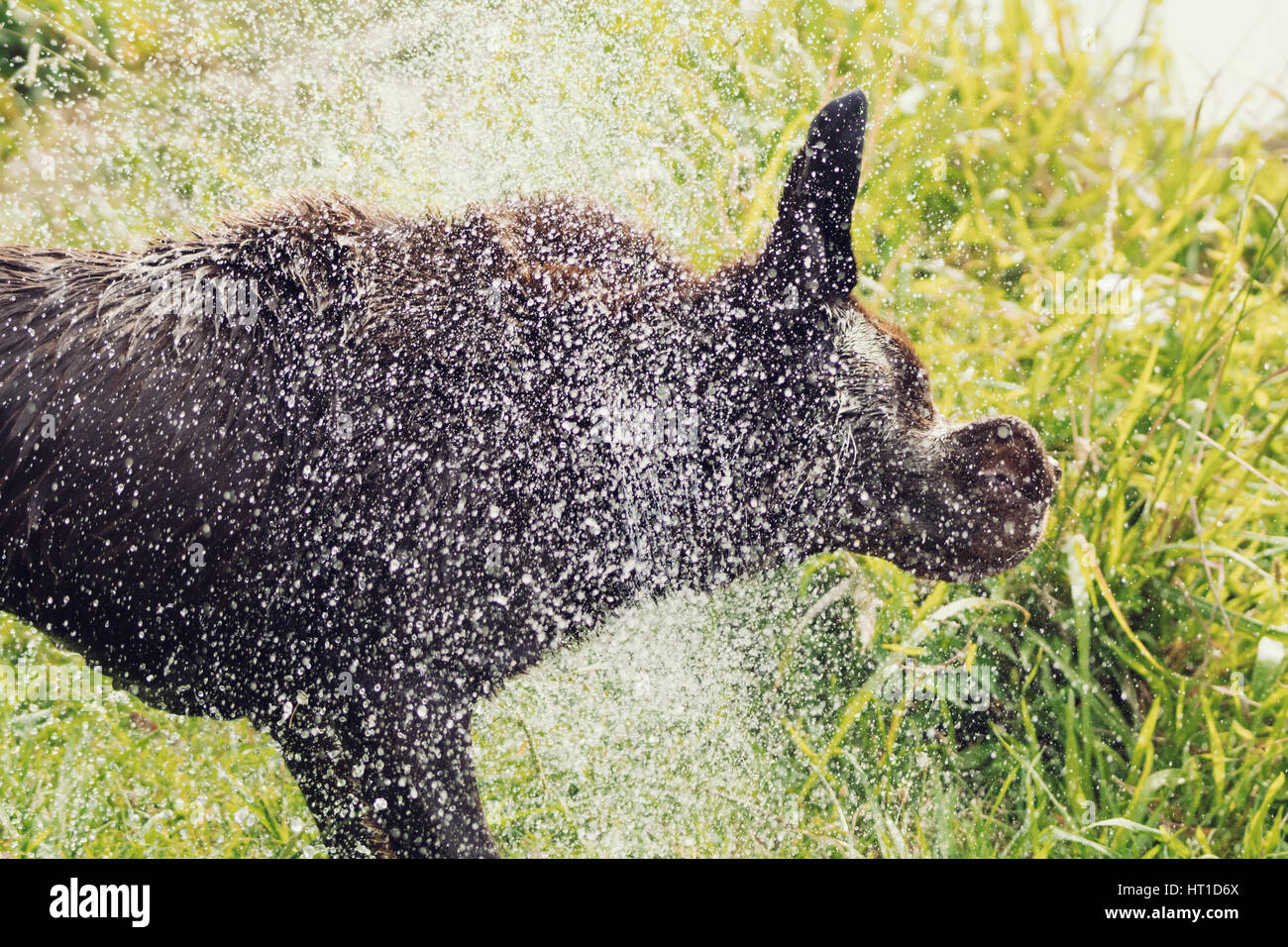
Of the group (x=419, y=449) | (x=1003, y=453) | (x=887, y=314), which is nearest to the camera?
(x=419, y=449)

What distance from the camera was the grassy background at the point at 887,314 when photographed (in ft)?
10.0

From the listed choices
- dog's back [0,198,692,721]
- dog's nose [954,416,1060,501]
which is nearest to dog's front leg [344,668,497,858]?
dog's back [0,198,692,721]

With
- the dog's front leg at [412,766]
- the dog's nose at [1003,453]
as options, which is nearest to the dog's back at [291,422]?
the dog's front leg at [412,766]

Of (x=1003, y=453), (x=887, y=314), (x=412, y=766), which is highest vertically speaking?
(x=887, y=314)

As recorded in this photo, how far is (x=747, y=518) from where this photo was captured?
2686 millimetres

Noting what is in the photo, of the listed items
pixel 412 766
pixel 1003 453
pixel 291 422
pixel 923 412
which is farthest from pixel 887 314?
pixel 412 766

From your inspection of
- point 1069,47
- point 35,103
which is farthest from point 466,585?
point 35,103

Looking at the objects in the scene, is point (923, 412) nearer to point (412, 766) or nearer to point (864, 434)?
point (864, 434)

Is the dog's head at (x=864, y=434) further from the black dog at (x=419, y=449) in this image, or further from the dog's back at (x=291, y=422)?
the dog's back at (x=291, y=422)

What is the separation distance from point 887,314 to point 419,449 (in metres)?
2.45

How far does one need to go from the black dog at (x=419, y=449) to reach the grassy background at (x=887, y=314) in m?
0.64

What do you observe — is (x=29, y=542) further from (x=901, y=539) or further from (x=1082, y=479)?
(x=1082, y=479)

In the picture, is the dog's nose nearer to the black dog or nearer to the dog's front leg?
the black dog

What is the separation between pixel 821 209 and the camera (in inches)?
99.0
